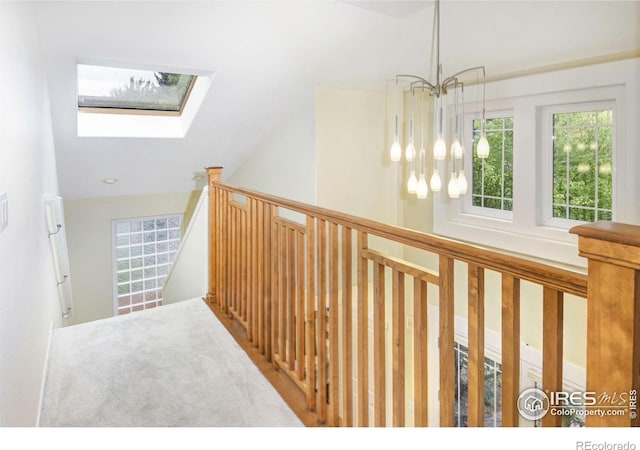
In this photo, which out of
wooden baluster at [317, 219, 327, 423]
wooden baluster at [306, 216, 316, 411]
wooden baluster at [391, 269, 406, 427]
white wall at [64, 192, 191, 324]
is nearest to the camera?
wooden baluster at [391, 269, 406, 427]

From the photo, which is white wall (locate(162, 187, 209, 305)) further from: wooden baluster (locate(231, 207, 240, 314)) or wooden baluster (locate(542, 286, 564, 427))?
wooden baluster (locate(542, 286, 564, 427))

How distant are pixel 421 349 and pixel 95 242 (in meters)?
5.45

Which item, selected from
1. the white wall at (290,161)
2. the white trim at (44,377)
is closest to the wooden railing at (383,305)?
the white trim at (44,377)

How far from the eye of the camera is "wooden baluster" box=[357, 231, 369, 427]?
5.60ft

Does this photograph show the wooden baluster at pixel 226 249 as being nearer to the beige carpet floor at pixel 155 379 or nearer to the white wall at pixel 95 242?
the beige carpet floor at pixel 155 379

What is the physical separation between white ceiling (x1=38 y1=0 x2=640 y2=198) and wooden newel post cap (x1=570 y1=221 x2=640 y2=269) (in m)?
2.40

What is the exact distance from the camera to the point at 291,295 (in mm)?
2277

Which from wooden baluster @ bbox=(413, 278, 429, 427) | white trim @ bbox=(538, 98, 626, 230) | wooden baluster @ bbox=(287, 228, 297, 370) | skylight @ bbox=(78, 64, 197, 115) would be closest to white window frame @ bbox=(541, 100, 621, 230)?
white trim @ bbox=(538, 98, 626, 230)

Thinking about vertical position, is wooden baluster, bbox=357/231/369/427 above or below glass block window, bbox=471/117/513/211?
below

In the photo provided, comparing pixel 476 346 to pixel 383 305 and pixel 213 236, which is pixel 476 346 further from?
pixel 213 236

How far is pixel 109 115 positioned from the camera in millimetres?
4465

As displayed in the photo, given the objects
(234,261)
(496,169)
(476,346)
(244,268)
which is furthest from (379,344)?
(496,169)

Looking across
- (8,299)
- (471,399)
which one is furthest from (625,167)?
(8,299)
